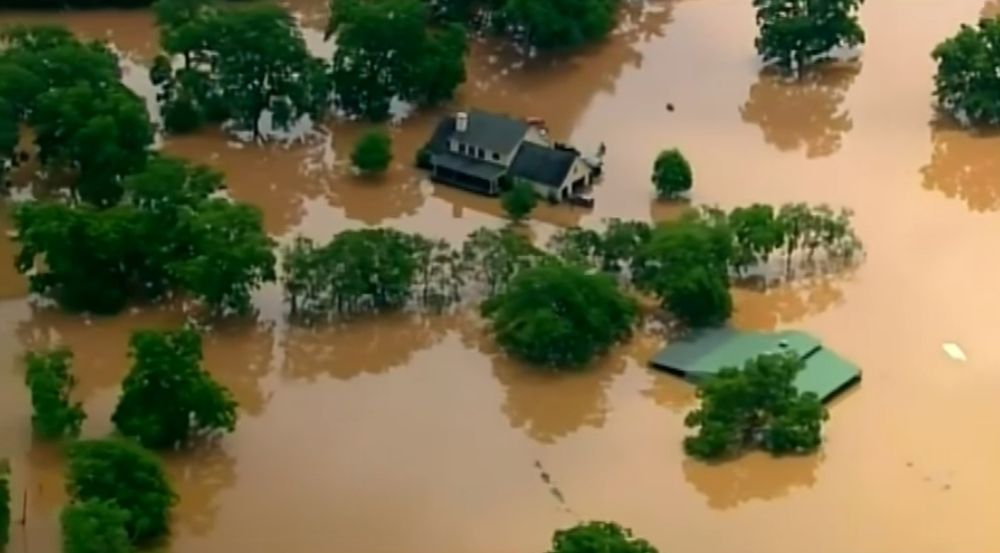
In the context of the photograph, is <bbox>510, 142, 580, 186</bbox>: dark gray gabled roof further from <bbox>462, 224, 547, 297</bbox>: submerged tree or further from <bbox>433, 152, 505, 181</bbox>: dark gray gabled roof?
<bbox>462, 224, 547, 297</bbox>: submerged tree

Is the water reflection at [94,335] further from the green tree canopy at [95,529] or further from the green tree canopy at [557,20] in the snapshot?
the green tree canopy at [557,20]

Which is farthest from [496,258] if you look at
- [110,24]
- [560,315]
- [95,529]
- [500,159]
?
[110,24]

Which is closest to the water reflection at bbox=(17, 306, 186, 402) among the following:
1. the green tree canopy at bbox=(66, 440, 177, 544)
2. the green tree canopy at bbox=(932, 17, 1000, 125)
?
the green tree canopy at bbox=(66, 440, 177, 544)

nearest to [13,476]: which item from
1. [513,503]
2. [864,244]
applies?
[513,503]

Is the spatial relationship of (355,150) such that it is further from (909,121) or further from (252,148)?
(909,121)

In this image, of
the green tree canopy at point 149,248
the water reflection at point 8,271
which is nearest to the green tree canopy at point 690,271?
the green tree canopy at point 149,248

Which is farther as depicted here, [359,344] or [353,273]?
[359,344]

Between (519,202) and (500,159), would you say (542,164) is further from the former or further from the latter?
(519,202)
